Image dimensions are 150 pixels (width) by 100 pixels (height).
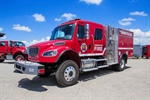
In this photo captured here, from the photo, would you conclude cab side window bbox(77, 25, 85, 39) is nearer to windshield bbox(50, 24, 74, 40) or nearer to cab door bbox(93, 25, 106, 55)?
windshield bbox(50, 24, 74, 40)

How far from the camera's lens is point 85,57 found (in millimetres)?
7105

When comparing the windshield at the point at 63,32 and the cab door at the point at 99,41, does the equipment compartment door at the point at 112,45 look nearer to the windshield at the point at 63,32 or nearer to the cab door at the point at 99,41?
the cab door at the point at 99,41

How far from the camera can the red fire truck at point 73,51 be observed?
5.48m

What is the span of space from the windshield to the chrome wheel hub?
1308 mm

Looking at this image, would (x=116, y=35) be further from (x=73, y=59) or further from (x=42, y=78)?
(x=42, y=78)

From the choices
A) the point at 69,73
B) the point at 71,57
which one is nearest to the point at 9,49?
the point at 71,57

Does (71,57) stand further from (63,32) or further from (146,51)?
(146,51)

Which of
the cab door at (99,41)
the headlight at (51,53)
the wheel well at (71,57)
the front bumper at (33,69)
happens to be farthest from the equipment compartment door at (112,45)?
the front bumper at (33,69)

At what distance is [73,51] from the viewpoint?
19.9ft

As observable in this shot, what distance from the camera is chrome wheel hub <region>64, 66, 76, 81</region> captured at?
5.77 m

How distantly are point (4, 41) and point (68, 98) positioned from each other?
12395 mm

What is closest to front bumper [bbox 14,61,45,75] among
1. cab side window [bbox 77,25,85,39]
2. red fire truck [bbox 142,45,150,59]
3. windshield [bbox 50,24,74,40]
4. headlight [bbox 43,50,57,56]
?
headlight [bbox 43,50,57,56]

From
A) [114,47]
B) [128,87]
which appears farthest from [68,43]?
[114,47]

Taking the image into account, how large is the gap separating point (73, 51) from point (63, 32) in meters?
1.18
